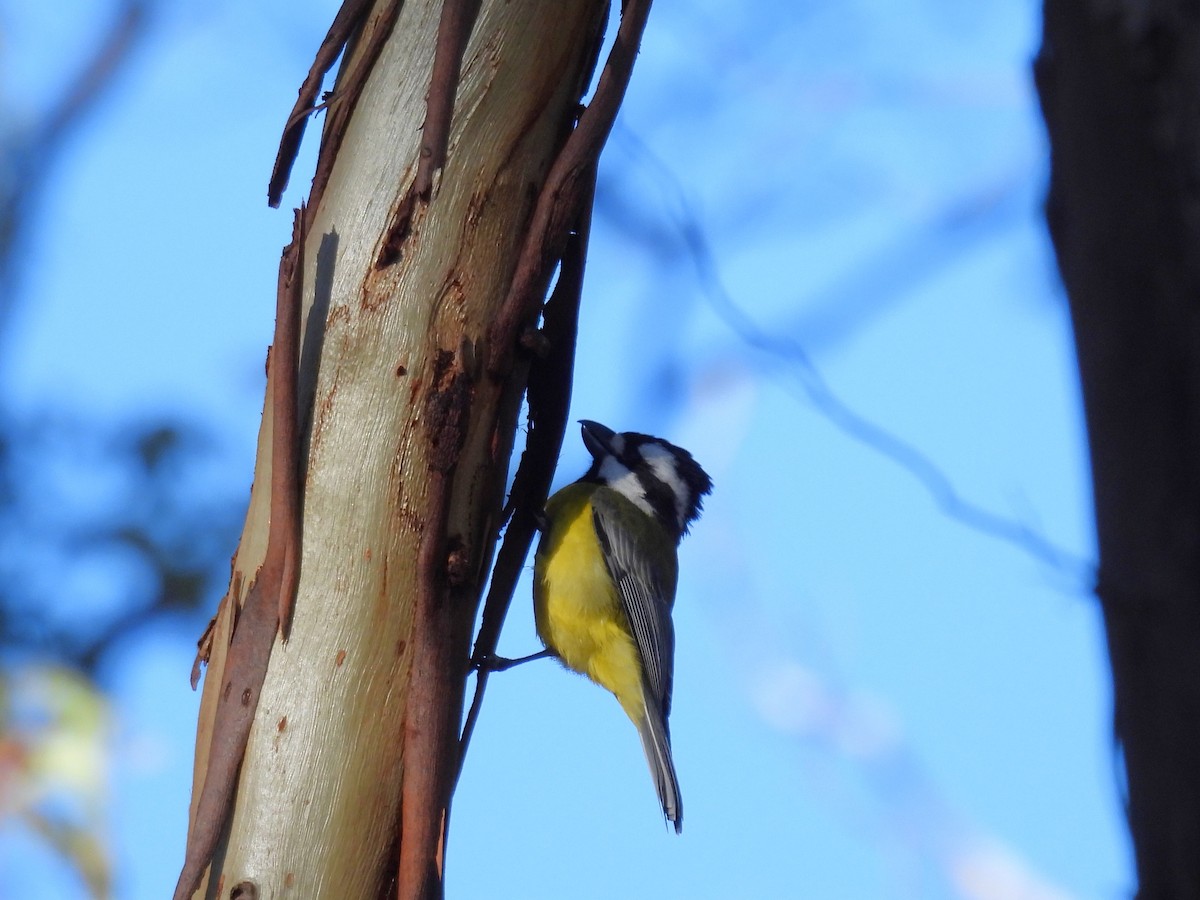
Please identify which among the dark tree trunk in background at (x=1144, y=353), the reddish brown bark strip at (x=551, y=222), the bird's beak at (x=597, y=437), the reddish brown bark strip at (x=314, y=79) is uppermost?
the bird's beak at (x=597, y=437)

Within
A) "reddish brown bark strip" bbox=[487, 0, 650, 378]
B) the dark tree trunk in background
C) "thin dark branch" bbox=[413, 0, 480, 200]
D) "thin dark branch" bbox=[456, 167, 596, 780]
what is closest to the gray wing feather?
"thin dark branch" bbox=[456, 167, 596, 780]

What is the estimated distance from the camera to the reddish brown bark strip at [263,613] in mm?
1823

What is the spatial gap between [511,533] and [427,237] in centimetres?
76

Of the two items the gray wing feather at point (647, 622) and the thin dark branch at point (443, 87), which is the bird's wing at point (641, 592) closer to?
the gray wing feather at point (647, 622)

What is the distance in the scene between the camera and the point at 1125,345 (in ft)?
3.61

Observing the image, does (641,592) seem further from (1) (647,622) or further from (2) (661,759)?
(2) (661,759)

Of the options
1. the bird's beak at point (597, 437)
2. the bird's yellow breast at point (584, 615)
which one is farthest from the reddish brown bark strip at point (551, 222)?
the bird's beak at point (597, 437)

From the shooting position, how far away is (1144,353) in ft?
3.58

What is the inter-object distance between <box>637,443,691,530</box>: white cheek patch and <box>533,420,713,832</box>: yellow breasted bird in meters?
0.36

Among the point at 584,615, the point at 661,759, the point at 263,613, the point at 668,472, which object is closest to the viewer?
the point at 263,613

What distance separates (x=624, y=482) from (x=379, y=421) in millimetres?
2770

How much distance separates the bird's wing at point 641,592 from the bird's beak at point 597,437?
0.47 meters

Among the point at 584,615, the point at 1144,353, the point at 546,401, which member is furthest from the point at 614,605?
the point at 1144,353

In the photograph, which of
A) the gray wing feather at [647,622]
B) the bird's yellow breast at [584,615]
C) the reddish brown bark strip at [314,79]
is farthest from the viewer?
the bird's yellow breast at [584,615]
